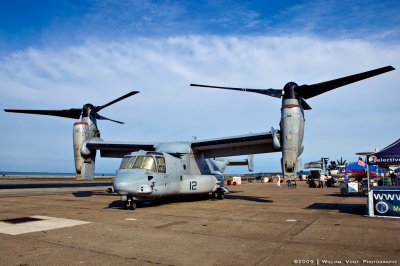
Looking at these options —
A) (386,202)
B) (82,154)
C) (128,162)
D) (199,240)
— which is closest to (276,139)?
(386,202)

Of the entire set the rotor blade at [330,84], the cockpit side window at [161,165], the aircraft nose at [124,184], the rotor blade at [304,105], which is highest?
the rotor blade at [330,84]

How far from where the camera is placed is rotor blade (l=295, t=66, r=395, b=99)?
13467 millimetres

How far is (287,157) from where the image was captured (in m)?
15.3

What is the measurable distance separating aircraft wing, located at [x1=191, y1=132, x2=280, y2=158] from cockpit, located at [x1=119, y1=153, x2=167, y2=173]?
3992 mm

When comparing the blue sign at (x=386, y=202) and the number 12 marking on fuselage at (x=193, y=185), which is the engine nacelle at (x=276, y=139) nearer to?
the number 12 marking on fuselage at (x=193, y=185)

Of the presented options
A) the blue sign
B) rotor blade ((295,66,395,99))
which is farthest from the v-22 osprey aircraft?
the blue sign

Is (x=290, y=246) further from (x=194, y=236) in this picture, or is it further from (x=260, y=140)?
(x=260, y=140)

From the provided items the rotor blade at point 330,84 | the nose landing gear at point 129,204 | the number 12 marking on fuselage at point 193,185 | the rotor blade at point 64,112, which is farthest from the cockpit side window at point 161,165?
the rotor blade at point 64,112

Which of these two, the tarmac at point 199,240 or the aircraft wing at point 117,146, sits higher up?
the aircraft wing at point 117,146

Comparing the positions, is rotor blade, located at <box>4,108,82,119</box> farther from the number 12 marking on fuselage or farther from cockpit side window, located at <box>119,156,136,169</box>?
the number 12 marking on fuselage

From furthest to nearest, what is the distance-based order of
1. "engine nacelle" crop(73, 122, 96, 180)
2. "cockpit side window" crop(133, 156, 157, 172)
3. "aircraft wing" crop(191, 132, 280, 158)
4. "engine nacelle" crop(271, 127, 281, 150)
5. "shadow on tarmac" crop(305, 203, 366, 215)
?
1. "engine nacelle" crop(73, 122, 96, 180)
2. "aircraft wing" crop(191, 132, 280, 158)
3. "engine nacelle" crop(271, 127, 281, 150)
4. "cockpit side window" crop(133, 156, 157, 172)
5. "shadow on tarmac" crop(305, 203, 366, 215)

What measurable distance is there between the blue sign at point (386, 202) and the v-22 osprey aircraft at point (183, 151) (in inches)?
169

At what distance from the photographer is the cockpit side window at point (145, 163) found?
1456 cm

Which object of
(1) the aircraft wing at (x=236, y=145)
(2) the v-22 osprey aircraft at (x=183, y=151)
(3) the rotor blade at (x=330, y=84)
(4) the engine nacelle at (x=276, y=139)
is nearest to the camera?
(3) the rotor blade at (x=330, y=84)
